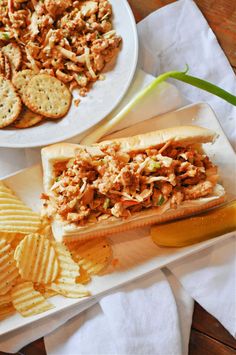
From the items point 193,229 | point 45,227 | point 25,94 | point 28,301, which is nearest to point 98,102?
point 25,94

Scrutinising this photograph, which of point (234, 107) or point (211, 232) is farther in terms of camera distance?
point (234, 107)

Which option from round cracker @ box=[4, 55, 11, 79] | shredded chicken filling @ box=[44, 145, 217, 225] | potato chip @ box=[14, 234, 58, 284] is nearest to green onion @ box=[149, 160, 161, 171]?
shredded chicken filling @ box=[44, 145, 217, 225]

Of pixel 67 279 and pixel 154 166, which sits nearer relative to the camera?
pixel 154 166

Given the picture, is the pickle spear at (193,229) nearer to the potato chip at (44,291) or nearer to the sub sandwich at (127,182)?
the sub sandwich at (127,182)

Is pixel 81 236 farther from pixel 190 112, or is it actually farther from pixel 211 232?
pixel 190 112


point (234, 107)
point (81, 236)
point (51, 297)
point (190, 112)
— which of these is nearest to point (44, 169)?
point (81, 236)

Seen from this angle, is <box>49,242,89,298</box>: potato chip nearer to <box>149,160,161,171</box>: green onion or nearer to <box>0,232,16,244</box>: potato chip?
<box>0,232,16,244</box>: potato chip

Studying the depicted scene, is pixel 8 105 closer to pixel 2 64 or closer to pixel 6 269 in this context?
pixel 2 64
